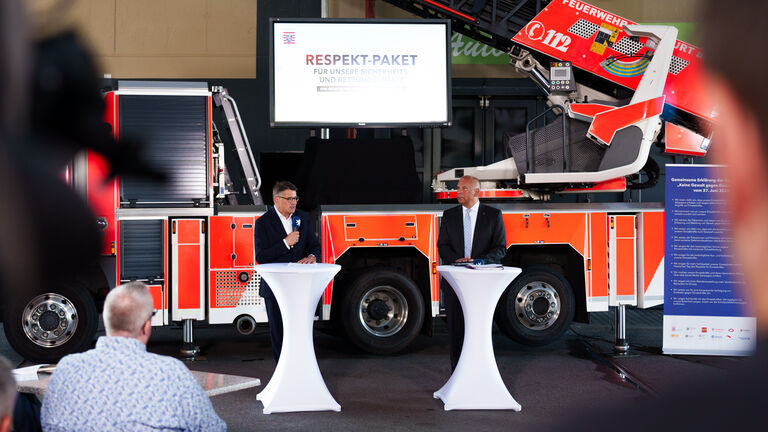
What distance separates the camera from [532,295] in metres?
8.33

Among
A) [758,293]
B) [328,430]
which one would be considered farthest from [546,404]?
[758,293]

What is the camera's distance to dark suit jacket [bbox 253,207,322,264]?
690 centimetres

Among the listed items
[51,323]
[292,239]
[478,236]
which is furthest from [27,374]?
[478,236]

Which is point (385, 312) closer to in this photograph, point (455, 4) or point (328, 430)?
point (328, 430)

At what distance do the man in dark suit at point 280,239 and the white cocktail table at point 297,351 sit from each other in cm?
78

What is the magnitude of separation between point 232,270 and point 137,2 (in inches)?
269

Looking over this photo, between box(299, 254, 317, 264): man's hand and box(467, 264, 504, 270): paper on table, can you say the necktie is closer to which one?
box(467, 264, 504, 270): paper on table

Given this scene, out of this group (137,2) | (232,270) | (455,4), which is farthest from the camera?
(137,2)

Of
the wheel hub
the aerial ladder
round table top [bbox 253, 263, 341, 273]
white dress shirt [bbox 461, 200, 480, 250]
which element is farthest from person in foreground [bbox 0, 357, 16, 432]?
the aerial ladder

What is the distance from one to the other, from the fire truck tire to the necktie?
1.15 metres

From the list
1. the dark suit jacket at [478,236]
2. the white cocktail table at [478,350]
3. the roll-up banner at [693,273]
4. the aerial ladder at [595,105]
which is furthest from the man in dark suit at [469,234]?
the roll-up banner at [693,273]

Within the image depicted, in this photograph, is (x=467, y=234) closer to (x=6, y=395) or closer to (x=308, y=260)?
(x=308, y=260)

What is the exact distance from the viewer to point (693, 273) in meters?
7.75

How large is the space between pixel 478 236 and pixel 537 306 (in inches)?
68.5
